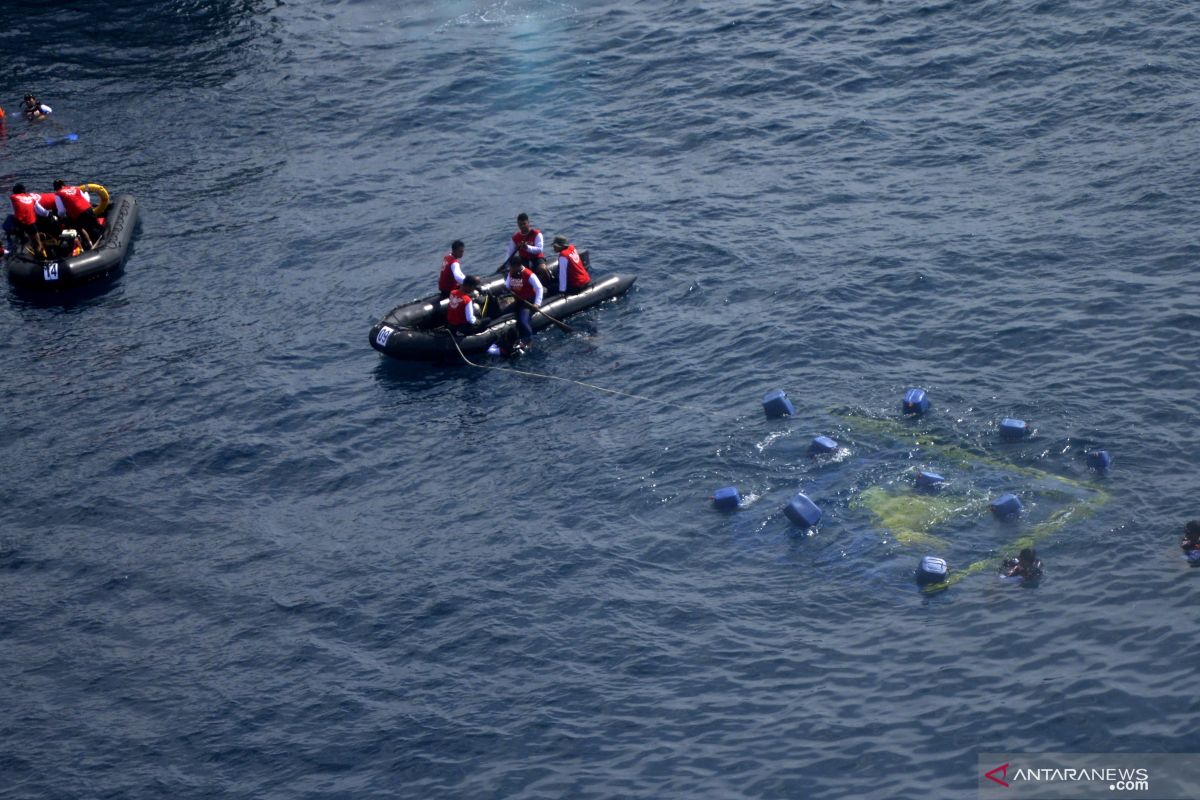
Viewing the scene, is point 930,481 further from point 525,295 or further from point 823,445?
point 525,295

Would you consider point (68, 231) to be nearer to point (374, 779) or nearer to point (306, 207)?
point (306, 207)

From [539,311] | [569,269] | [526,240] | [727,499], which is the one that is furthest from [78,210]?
[727,499]

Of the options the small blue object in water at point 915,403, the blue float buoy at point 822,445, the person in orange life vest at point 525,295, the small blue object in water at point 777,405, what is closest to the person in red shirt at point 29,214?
the person in orange life vest at point 525,295

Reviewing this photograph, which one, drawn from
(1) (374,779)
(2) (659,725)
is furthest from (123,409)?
(2) (659,725)

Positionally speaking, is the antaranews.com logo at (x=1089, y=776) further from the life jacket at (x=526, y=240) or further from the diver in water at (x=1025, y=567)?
the life jacket at (x=526, y=240)

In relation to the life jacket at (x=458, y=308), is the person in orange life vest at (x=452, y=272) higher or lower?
higher

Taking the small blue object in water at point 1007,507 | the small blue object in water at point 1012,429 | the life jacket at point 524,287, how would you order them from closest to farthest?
the small blue object in water at point 1007,507
the small blue object in water at point 1012,429
the life jacket at point 524,287
